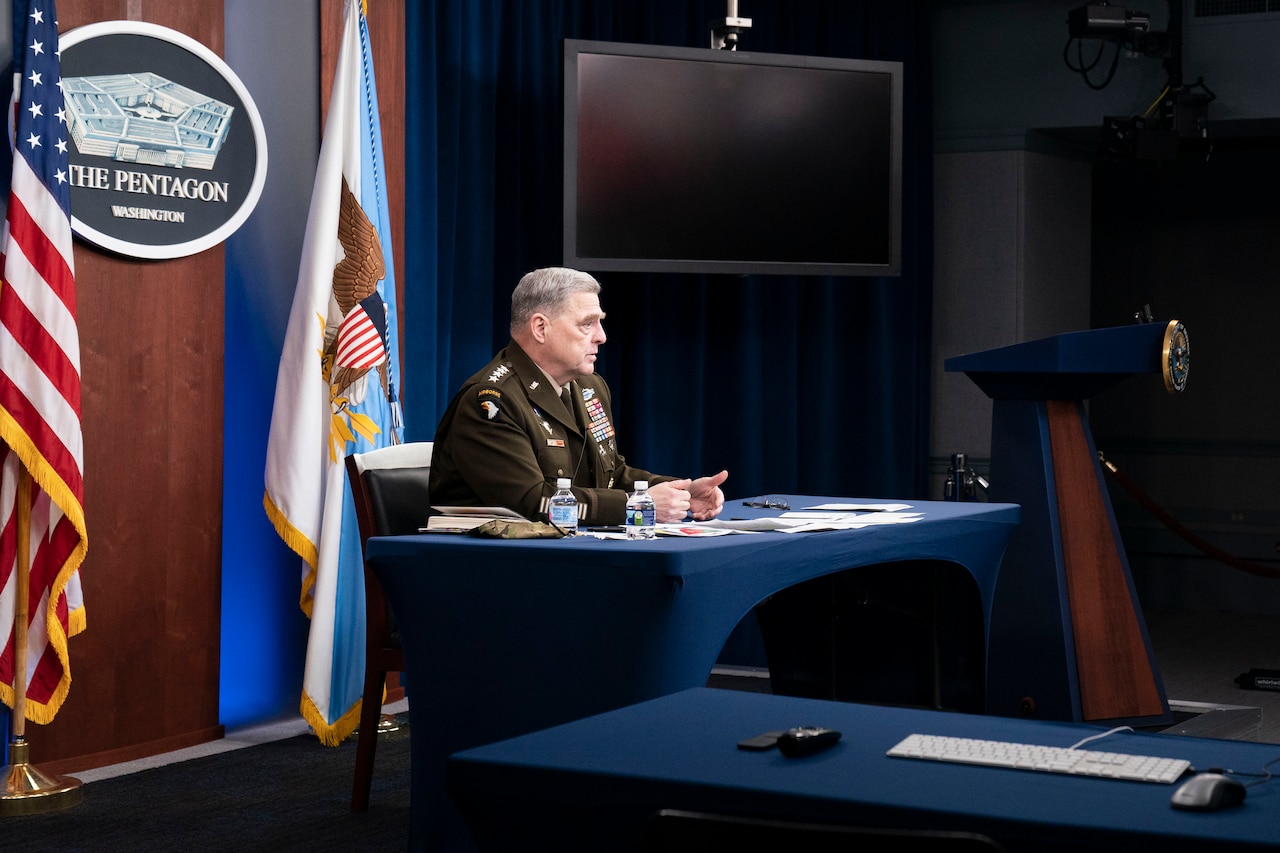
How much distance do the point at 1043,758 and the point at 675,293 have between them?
4465 mm

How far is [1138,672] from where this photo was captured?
4.25 meters

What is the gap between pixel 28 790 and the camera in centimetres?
363

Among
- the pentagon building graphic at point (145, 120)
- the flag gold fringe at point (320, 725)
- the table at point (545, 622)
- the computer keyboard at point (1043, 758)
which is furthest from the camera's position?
the flag gold fringe at point (320, 725)

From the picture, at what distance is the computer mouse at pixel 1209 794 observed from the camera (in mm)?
1370

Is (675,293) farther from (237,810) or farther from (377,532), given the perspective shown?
(237,810)

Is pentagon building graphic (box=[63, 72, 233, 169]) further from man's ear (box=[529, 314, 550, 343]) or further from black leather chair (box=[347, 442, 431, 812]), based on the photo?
man's ear (box=[529, 314, 550, 343])

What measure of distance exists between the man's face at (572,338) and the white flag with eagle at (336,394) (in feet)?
3.40

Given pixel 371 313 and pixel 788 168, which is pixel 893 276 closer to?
pixel 788 168

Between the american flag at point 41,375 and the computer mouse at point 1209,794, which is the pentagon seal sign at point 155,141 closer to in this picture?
the american flag at point 41,375

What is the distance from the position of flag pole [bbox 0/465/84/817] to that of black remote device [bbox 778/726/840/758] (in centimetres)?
260

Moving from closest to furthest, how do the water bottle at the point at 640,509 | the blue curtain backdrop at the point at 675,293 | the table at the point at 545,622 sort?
the table at the point at 545,622 < the water bottle at the point at 640,509 < the blue curtain backdrop at the point at 675,293

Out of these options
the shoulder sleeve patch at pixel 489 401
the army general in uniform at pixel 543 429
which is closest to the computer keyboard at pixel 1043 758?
the army general in uniform at pixel 543 429

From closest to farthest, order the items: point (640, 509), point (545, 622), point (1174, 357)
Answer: point (545, 622) → point (640, 509) → point (1174, 357)

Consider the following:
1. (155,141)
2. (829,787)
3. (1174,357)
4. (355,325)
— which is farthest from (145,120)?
(829,787)
